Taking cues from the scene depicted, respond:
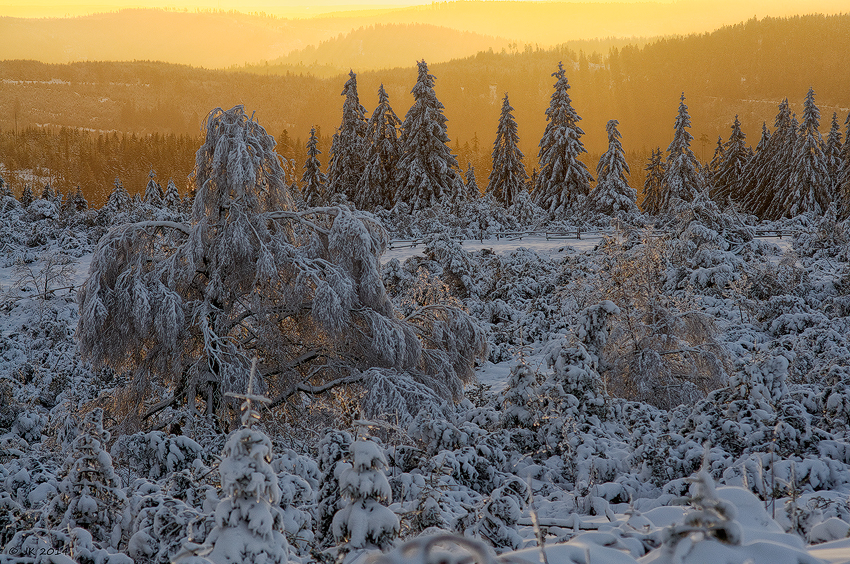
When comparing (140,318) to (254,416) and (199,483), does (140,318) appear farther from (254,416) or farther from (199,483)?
(254,416)

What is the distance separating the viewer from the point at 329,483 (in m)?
4.17

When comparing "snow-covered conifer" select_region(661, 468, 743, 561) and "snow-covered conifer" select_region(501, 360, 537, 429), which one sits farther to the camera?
"snow-covered conifer" select_region(501, 360, 537, 429)

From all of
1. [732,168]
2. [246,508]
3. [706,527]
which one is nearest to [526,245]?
[246,508]

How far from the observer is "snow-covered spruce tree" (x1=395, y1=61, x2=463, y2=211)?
4050 centimetres

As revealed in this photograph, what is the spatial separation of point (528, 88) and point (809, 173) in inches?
5246

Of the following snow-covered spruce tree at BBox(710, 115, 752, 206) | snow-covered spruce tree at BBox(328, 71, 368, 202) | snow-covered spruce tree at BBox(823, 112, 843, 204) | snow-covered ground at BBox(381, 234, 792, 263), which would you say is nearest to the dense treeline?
snow-covered spruce tree at BBox(328, 71, 368, 202)

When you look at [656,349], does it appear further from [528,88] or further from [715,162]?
[528,88]

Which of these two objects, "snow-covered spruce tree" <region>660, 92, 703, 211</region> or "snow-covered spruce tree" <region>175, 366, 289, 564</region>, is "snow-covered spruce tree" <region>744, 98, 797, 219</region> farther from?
"snow-covered spruce tree" <region>175, 366, 289, 564</region>

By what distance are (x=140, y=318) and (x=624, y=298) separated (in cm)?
892

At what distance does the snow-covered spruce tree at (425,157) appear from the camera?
133 ft

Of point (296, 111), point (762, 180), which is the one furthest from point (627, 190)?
point (296, 111)

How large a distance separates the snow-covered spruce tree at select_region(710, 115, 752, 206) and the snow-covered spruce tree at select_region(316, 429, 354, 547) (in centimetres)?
5250

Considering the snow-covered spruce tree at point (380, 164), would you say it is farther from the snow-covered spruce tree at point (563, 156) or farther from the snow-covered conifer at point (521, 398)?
the snow-covered conifer at point (521, 398)

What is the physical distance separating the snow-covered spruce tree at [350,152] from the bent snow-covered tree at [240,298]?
35272 millimetres
